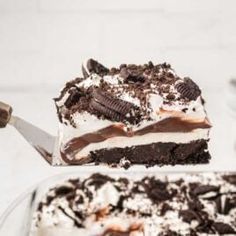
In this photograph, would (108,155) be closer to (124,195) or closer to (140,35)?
(124,195)

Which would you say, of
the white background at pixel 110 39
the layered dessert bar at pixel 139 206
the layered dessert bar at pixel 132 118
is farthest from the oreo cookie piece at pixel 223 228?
the white background at pixel 110 39

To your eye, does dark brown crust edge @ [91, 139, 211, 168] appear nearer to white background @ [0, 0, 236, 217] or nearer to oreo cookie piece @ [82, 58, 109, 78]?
oreo cookie piece @ [82, 58, 109, 78]

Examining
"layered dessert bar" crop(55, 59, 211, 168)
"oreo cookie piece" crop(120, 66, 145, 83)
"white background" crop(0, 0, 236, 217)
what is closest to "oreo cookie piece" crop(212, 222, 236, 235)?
"layered dessert bar" crop(55, 59, 211, 168)

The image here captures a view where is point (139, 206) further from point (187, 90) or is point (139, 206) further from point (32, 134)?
point (32, 134)

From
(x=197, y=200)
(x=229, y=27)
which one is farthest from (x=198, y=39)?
(x=197, y=200)

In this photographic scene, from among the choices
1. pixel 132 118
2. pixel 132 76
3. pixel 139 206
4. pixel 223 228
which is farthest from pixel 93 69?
pixel 223 228
